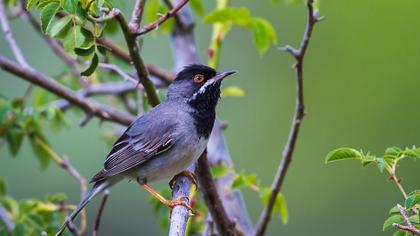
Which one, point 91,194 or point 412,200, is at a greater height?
point 412,200

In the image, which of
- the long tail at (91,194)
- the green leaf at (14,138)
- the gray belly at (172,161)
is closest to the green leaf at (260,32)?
the gray belly at (172,161)

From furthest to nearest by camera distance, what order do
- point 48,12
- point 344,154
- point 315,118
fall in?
point 315,118, point 48,12, point 344,154

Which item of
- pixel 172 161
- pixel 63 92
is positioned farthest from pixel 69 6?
pixel 63 92

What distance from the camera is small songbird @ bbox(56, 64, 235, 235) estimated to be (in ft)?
15.8

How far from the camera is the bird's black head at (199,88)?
5.05m

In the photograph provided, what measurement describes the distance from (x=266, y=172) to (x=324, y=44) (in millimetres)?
2006

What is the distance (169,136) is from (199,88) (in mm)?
452

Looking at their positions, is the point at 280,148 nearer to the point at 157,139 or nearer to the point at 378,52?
the point at 378,52

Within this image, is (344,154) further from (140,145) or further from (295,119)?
(140,145)

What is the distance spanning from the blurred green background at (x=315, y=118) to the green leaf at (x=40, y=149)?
3.45m

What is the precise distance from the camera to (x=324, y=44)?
958 centimetres

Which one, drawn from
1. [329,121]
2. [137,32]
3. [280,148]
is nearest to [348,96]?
[329,121]

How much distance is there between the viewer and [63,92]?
17.2 ft

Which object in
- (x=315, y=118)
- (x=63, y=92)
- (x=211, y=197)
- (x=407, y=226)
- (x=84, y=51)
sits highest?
(x=84, y=51)
